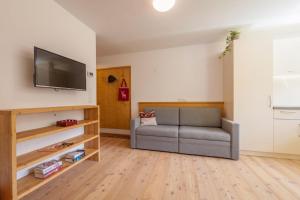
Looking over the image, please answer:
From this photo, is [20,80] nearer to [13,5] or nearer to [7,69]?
[7,69]

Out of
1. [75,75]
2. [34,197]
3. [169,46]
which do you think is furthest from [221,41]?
[34,197]

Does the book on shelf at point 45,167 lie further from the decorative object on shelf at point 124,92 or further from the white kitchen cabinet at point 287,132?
the white kitchen cabinet at point 287,132

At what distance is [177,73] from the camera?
142 inches

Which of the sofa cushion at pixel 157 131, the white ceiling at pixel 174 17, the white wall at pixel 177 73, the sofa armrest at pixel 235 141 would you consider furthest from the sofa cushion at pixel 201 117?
the white ceiling at pixel 174 17

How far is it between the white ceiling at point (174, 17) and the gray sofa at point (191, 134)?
63.4 inches

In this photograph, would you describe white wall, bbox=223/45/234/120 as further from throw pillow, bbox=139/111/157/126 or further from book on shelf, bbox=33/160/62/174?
book on shelf, bbox=33/160/62/174

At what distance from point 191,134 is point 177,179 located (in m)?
1.00

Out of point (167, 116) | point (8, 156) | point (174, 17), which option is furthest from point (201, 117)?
point (8, 156)

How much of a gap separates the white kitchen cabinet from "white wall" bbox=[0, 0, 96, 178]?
136 inches

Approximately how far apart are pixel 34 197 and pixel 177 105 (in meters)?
2.95

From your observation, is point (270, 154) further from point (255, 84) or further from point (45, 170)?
point (45, 170)

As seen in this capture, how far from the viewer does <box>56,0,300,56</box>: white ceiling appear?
1.95 meters

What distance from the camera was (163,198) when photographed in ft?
5.02

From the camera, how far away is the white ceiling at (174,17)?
6.41 feet
